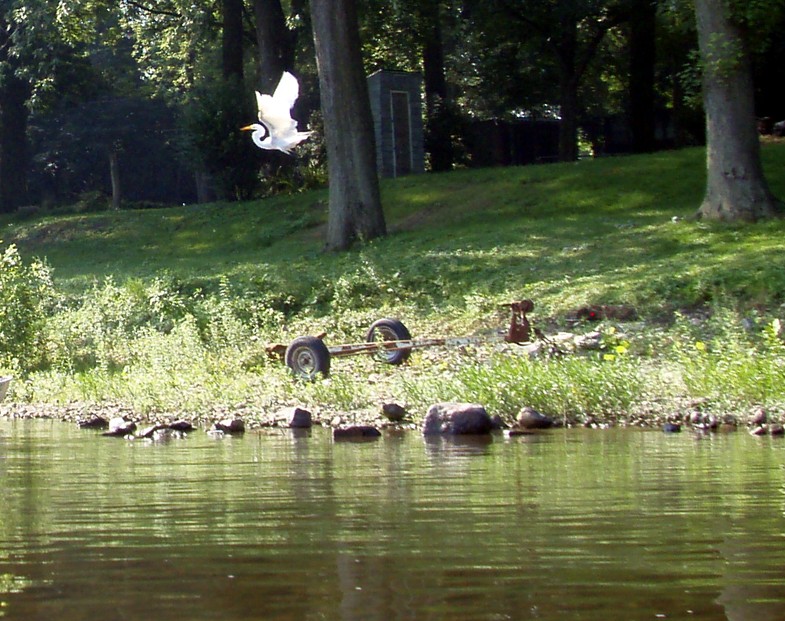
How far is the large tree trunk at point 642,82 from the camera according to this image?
3653cm

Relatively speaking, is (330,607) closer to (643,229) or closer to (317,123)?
(643,229)

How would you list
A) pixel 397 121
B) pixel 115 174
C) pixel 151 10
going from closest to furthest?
pixel 397 121, pixel 151 10, pixel 115 174

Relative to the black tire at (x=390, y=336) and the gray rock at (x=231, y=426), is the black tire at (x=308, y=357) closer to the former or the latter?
the black tire at (x=390, y=336)

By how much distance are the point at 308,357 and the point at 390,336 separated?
198 centimetres

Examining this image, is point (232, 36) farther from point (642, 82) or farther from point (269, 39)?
point (642, 82)

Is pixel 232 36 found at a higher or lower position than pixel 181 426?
higher

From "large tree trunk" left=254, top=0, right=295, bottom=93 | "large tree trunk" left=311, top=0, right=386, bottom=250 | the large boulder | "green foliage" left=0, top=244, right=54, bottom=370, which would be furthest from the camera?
"large tree trunk" left=254, top=0, right=295, bottom=93

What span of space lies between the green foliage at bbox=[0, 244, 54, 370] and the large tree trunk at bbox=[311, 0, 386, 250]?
8.40 metres

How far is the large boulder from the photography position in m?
12.6

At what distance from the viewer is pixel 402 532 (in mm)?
7461

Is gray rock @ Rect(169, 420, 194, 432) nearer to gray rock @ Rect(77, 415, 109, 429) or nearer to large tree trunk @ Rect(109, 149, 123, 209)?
gray rock @ Rect(77, 415, 109, 429)

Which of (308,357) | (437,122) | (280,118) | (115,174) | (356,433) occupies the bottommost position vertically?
(356,433)

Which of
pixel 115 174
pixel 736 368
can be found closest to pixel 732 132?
pixel 736 368

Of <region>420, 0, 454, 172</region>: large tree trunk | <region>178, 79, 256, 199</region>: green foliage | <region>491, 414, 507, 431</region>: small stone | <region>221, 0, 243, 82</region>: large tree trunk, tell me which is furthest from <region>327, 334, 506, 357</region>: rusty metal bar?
<region>221, 0, 243, 82</region>: large tree trunk
